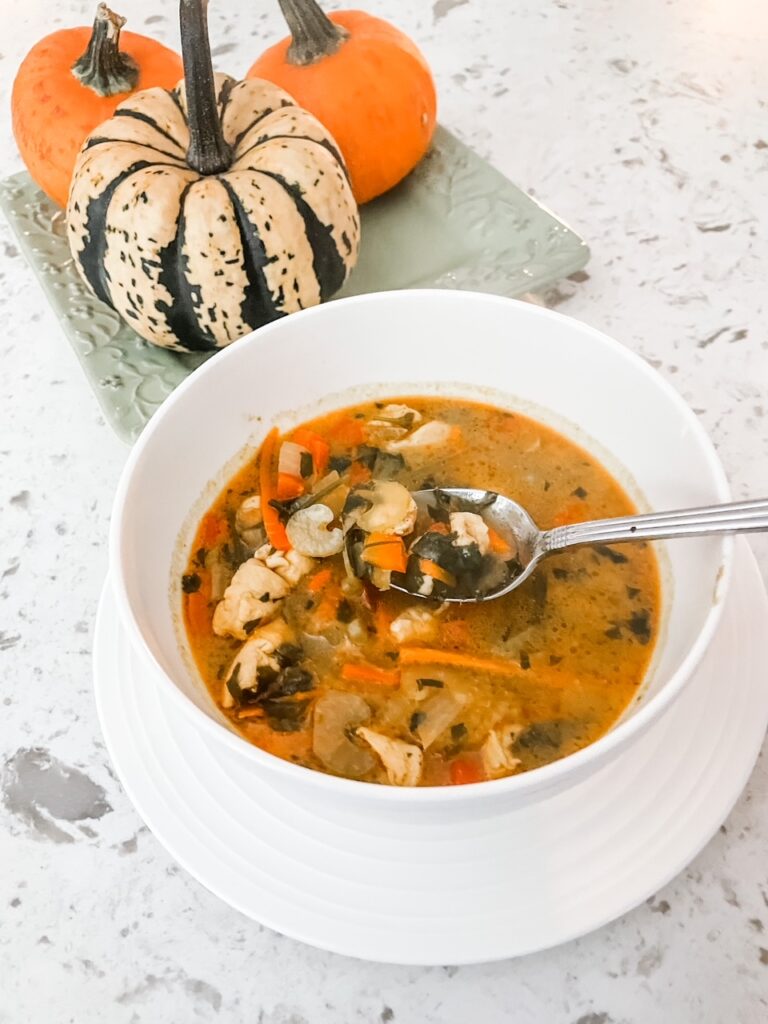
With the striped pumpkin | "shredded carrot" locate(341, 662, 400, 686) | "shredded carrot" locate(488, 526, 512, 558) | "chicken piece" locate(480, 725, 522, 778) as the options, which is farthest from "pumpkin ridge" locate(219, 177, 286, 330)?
"chicken piece" locate(480, 725, 522, 778)

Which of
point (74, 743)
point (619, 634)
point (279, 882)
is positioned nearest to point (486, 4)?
point (619, 634)

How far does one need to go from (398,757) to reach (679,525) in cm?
40

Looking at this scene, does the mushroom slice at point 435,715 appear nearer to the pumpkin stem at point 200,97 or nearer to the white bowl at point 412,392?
the white bowl at point 412,392

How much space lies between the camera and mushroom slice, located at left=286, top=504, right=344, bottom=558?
121cm

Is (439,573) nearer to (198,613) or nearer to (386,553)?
(386,553)

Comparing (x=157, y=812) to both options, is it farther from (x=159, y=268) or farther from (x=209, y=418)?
(x=159, y=268)

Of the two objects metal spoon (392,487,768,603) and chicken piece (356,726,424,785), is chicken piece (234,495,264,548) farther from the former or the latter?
chicken piece (356,726,424,785)

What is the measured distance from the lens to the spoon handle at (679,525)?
34.6 inches

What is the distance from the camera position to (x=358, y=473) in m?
1.33

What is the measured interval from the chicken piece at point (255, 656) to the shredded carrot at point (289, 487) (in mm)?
215

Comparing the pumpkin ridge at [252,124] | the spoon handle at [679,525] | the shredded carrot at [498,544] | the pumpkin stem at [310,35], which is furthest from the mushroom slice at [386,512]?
the pumpkin stem at [310,35]

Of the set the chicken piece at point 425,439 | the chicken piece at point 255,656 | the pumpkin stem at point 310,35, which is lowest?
the chicken piece at point 425,439

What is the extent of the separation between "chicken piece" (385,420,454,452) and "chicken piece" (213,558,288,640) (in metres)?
0.29

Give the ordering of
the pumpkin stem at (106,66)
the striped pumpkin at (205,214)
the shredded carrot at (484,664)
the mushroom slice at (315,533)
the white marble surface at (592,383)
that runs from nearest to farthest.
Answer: the white marble surface at (592,383), the shredded carrot at (484,664), the mushroom slice at (315,533), the striped pumpkin at (205,214), the pumpkin stem at (106,66)
